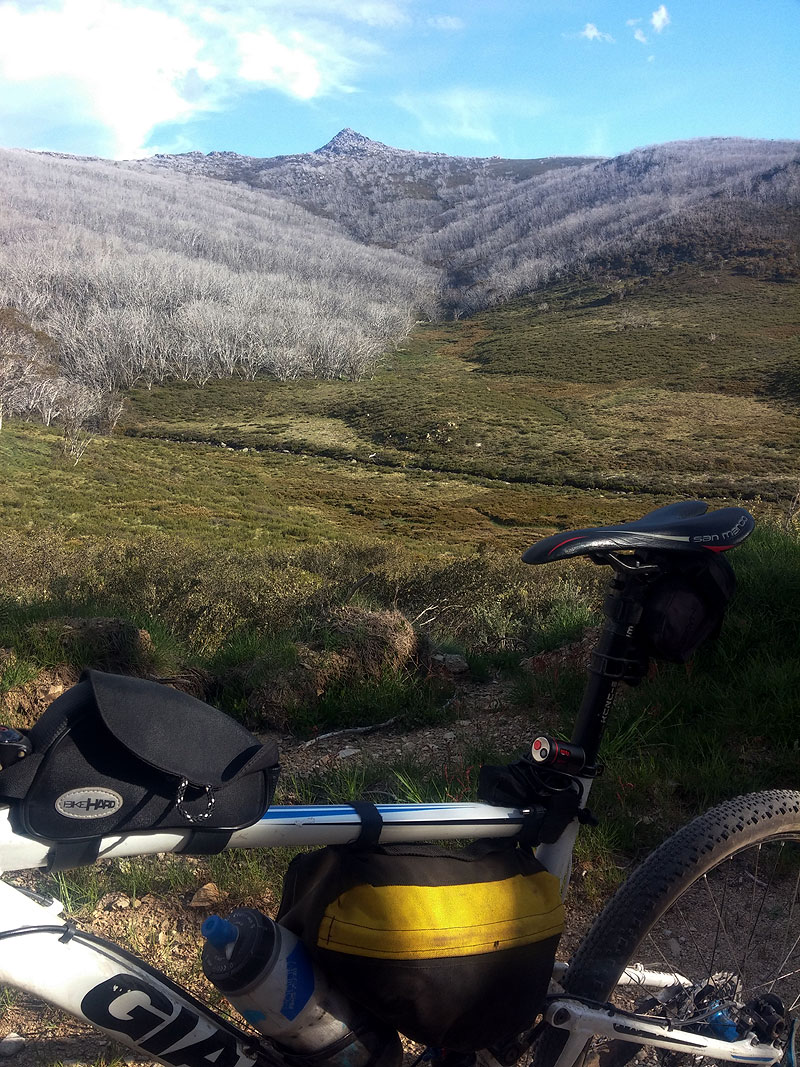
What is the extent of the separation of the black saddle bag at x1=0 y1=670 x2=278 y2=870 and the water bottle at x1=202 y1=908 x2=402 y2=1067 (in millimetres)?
126

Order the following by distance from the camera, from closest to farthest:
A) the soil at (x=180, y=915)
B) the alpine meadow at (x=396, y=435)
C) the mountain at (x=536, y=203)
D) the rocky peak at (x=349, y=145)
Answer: the soil at (x=180, y=915), the alpine meadow at (x=396, y=435), the mountain at (x=536, y=203), the rocky peak at (x=349, y=145)

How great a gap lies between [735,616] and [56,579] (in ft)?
21.2

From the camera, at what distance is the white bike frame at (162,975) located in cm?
93

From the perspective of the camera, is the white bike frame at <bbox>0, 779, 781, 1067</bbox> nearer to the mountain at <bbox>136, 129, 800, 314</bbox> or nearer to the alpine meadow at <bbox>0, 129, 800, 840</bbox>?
the alpine meadow at <bbox>0, 129, 800, 840</bbox>

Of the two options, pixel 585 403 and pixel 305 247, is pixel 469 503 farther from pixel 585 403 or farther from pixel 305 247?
pixel 305 247

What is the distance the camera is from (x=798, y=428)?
32.3 metres

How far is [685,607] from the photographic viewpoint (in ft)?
4.33

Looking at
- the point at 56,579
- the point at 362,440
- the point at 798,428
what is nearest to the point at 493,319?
the point at 362,440

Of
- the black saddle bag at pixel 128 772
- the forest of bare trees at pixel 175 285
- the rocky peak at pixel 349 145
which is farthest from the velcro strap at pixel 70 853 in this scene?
the rocky peak at pixel 349 145

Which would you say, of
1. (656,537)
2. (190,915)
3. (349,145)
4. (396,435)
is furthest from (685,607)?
(349,145)

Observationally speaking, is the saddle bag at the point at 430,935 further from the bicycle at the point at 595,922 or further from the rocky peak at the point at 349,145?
the rocky peak at the point at 349,145

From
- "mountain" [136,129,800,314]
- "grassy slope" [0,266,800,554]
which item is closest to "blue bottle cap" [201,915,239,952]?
"grassy slope" [0,266,800,554]

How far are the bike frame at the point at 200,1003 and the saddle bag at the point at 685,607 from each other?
0.10 feet

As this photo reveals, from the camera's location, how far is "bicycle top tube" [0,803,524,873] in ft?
3.03
